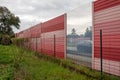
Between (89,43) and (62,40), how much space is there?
4.81 metres

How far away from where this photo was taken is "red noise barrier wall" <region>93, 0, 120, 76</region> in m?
8.80

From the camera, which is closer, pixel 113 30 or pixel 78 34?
pixel 113 30

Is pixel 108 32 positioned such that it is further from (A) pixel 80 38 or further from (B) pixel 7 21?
(B) pixel 7 21

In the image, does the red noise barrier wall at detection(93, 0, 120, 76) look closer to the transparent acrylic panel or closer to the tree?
the transparent acrylic panel

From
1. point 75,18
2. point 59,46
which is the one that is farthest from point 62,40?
point 75,18

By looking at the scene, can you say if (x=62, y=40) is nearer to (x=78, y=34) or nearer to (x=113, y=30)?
(x=78, y=34)

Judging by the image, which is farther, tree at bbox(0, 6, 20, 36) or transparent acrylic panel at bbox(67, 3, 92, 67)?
tree at bbox(0, 6, 20, 36)

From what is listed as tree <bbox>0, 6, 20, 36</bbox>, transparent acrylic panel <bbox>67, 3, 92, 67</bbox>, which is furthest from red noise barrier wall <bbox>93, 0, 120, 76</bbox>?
tree <bbox>0, 6, 20, 36</bbox>

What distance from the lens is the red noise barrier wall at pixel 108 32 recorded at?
880 centimetres

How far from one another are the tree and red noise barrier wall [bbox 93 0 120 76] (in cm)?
6114

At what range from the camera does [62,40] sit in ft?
51.6

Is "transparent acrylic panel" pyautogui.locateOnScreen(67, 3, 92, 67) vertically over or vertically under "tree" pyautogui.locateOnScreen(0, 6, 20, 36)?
under

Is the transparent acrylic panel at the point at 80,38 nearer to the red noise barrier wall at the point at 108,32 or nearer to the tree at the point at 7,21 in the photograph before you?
the red noise barrier wall at the point at 108,32

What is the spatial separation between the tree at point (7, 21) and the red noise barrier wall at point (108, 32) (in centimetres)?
6114
